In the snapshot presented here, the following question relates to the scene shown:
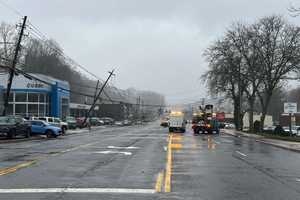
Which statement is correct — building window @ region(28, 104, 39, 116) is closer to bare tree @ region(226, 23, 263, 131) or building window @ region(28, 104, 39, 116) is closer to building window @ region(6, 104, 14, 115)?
building window @ region(6, 104, 14, 115)

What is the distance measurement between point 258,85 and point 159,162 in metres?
48.4

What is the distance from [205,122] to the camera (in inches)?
2625

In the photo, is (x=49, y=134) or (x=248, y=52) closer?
(x=49, y=134)

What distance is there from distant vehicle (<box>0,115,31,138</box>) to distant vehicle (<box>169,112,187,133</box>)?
27.5 m

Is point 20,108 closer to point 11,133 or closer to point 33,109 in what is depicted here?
point 33,109

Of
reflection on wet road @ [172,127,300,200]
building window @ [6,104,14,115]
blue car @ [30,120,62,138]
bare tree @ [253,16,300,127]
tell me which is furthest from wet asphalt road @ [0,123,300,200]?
building window @ [6,104,14,115]

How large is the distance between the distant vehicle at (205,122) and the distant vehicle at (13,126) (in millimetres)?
26598

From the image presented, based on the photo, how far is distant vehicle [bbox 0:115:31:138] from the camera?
40.6 meters

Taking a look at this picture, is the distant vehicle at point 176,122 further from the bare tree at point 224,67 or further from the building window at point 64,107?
the building window at point 64,107

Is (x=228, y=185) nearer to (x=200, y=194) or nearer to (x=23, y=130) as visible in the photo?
(x=200, y=194)

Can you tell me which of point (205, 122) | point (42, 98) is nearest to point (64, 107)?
point (42, 98)

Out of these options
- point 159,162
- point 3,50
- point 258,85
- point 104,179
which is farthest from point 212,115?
point 104,179

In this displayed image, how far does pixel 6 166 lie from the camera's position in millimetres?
18516

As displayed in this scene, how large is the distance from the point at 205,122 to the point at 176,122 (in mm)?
4463
